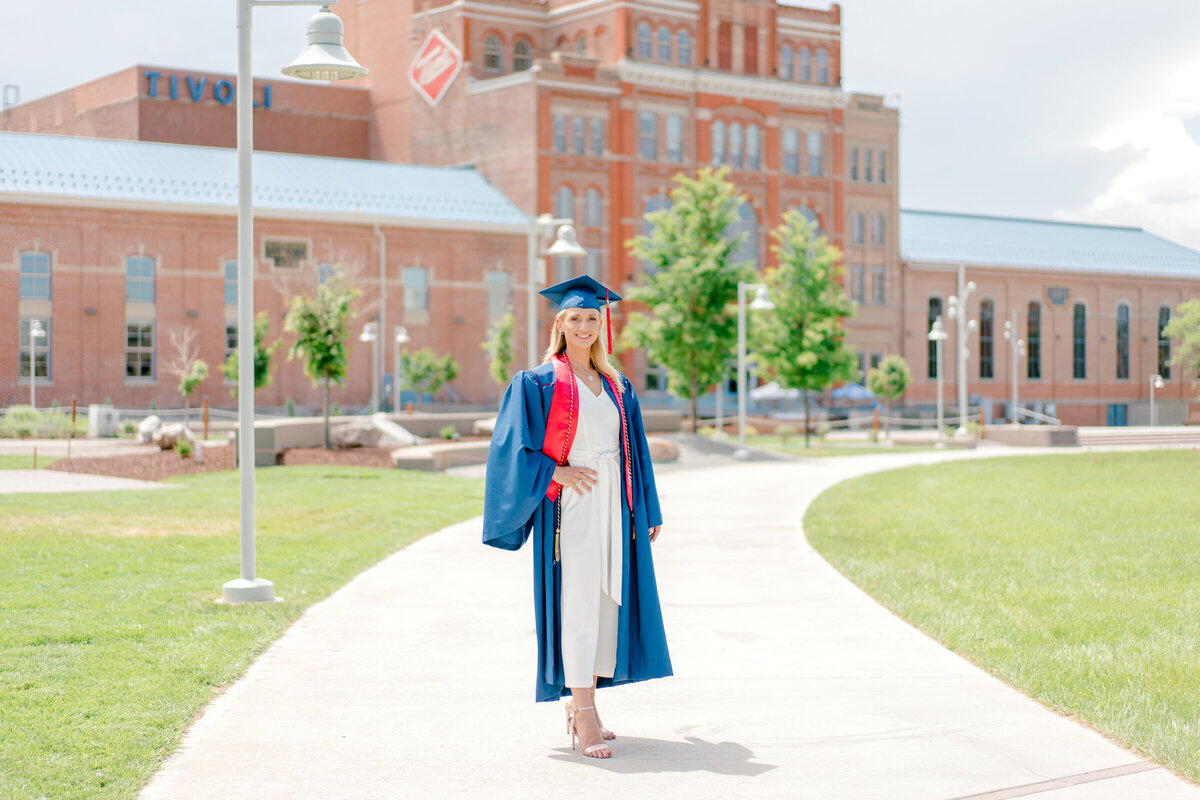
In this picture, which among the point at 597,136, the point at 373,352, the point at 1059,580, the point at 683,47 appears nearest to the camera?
the point at 1059,580

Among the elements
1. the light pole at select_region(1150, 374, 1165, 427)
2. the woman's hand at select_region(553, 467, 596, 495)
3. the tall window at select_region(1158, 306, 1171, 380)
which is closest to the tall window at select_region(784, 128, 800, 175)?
the light pole at select_region(1150, 374, 1165, 427)

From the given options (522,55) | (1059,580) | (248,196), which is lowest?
(1059,580)

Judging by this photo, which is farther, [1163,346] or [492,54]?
[1163,346]

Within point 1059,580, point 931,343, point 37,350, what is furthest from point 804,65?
point 1059,580

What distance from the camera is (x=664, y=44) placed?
59375 mm

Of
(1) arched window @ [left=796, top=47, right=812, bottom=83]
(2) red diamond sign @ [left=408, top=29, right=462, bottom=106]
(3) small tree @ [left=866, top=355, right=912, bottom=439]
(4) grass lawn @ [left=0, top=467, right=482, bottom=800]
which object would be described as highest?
(1) arched window @ [left=796, top=47, right=812, bottom=83]

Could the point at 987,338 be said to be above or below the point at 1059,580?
above

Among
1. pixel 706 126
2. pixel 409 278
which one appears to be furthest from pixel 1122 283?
pixel 409 278

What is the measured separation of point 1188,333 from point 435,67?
136ft

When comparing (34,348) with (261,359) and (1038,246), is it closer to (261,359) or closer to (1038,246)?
(261,359)

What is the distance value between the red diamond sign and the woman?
54617 mm

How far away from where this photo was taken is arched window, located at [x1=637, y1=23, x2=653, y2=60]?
58656 mm

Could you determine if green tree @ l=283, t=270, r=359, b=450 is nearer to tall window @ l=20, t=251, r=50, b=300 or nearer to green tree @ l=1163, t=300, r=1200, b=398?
tall window @ l=20, t=251, r=50, b=300

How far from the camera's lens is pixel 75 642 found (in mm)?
7938
